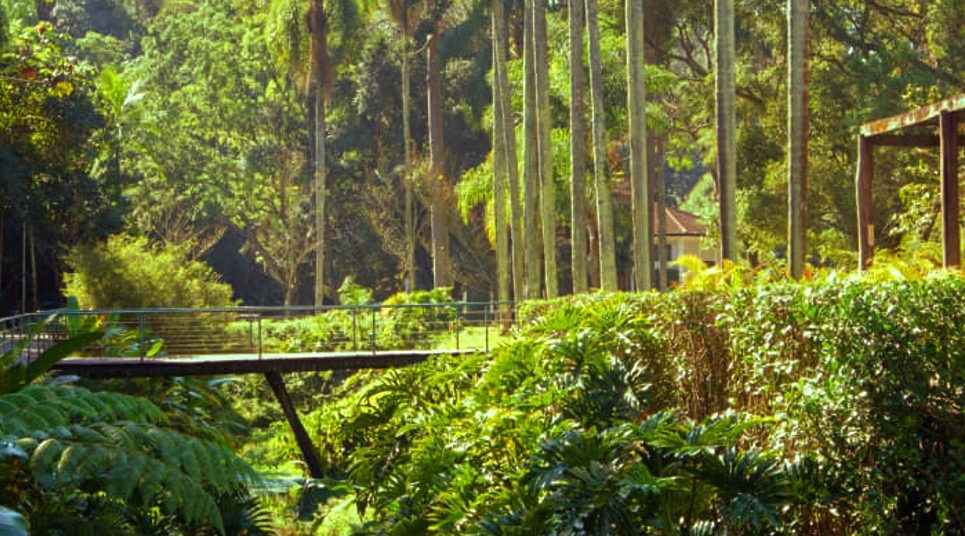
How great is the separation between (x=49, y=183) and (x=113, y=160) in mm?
5805

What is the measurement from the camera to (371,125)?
5625 cm

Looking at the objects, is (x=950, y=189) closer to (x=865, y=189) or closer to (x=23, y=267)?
(x=865, y=189)

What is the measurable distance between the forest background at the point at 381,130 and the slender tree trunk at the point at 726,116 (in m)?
5.19

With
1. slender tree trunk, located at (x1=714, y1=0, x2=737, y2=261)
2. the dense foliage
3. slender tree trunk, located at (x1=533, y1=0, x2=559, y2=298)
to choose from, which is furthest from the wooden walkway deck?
the dense foliage

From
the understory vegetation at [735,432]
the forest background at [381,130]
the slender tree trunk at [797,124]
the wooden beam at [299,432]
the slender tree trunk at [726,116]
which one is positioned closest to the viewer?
the understory vegetation at [735,432]

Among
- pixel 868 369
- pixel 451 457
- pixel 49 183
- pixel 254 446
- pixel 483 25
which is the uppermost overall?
pixel 483 25

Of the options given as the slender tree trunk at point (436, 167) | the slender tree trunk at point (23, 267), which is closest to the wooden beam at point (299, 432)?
the slender tree trunk at point (23, 267)

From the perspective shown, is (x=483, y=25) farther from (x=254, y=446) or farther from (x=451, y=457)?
(x=451, y=457)

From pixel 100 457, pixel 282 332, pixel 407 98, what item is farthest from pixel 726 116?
pixel 407 98

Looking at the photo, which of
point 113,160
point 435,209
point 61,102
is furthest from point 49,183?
point 435,209

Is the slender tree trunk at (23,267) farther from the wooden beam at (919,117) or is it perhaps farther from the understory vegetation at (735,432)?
the understory vegetation at (735,432)

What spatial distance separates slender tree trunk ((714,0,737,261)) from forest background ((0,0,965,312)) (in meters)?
5.19

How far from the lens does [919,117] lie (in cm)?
1645

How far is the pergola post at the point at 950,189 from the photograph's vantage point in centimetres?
1531
